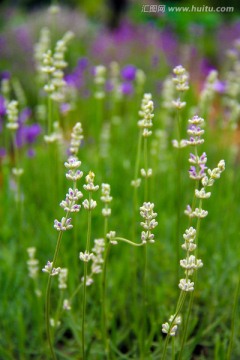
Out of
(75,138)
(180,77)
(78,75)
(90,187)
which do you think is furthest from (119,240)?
(78,75)

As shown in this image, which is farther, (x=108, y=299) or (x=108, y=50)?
(x=108, y=50)

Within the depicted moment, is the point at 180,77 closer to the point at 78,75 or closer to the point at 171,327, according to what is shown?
the point at 171,327

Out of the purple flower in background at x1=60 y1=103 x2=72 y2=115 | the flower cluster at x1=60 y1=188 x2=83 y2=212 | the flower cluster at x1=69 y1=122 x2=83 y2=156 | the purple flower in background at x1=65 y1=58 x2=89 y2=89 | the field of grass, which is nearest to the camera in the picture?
the flower cluster at x1=60 y1=188 x2=83 y2=212

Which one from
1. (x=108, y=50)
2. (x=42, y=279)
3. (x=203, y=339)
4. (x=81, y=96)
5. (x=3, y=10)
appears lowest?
(x=203, y=339)

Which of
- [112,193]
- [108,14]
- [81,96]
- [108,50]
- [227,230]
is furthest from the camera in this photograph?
[108,14]

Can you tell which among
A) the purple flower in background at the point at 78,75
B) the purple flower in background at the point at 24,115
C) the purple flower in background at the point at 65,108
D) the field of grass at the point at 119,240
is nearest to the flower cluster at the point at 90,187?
the field of grass at the point at 119,240

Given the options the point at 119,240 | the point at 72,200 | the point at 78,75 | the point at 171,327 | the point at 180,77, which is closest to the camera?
the point at 72,200

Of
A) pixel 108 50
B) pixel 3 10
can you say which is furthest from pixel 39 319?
pixel 3 10

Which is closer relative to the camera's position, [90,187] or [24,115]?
[90,187]

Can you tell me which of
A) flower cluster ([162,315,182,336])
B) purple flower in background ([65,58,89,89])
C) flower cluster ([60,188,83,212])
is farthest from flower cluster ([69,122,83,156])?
purple flower in background ([65,58,89,89])

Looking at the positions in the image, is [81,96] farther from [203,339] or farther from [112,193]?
[203,339]

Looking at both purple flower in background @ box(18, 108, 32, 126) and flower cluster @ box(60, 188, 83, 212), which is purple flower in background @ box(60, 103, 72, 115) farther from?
flower cluster @ box(60, 188, 83, 212)
